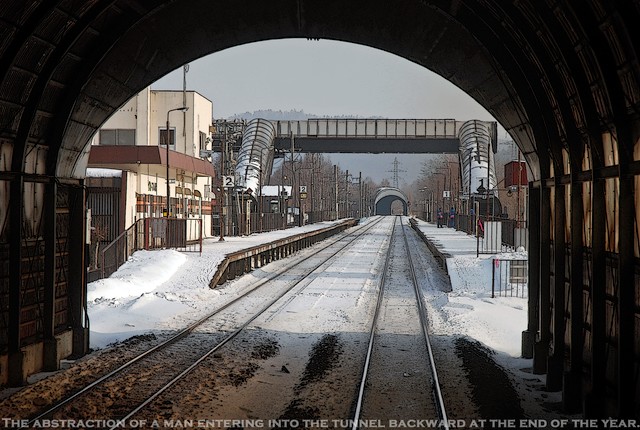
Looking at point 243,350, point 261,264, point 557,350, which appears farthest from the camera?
point 261,264

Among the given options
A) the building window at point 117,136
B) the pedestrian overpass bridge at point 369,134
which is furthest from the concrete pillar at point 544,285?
the pedestrian overpass bridge at point 369,134

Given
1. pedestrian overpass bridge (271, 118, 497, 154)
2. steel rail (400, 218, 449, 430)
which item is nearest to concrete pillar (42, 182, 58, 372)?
steel rail (400, 218, 449, 430)

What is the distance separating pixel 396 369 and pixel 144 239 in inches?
697

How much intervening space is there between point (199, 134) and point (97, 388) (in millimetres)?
38406

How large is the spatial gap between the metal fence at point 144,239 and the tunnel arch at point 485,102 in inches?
505

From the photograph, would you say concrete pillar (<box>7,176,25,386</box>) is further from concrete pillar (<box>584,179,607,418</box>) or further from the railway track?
concrete pillar (<box>584,179,607,418</box>)

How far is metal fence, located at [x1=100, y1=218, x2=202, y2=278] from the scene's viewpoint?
997 inches

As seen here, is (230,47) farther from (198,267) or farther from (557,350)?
(198,267)

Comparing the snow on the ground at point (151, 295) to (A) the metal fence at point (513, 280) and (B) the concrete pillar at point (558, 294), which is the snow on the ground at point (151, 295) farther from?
(A) the metal fence at point (513, 280)

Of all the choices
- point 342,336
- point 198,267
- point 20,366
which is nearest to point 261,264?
point 198,267

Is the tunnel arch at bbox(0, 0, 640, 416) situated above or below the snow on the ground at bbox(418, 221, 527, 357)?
above

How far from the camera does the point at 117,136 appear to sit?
4322cm

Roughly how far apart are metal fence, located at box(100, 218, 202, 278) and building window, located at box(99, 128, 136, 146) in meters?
15.8

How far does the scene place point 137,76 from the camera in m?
12.5
